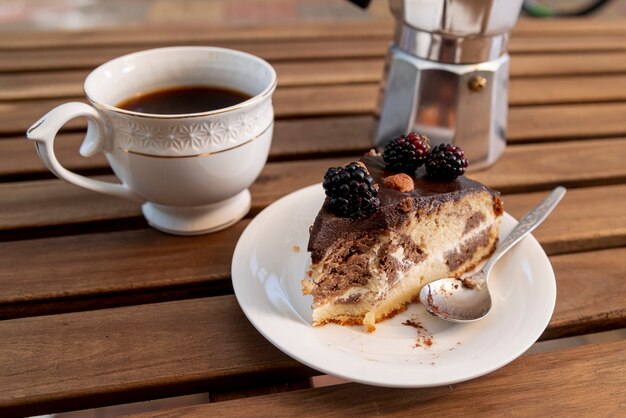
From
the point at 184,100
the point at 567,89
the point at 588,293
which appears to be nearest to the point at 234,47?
the point at 184,100

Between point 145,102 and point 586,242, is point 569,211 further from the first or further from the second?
point 145,102

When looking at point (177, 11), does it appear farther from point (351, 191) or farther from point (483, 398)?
point (483, 398)

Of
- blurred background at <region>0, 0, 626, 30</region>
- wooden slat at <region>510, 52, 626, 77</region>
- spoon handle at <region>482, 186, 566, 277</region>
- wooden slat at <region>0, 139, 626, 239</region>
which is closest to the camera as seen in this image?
spoon handle at <region>482, 186, 566, 277</region>

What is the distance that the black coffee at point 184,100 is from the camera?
0.91m

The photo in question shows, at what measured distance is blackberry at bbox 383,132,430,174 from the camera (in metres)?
0.84

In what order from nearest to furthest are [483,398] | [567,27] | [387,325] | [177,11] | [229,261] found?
[483,398] < [387,325] < [229,261] < [567,27] < [177,11]

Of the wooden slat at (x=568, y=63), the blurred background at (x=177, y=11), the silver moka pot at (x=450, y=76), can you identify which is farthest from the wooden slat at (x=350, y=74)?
the blurred background at (x=177, y=11)

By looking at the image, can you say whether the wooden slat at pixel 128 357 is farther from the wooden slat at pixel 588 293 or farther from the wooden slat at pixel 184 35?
the wooden slat at pixel 184 35

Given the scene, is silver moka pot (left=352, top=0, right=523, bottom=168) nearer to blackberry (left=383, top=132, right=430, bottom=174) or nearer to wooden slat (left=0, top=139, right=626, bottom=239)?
wooden slat (left=0, top=139, right=626, bottom=239)

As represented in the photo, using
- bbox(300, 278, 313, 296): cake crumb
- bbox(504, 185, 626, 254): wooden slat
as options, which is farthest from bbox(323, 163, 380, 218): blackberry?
bbox(504, 185, 626, 254): wooden slat

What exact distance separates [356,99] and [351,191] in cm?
63

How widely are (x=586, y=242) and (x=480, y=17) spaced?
43 cm

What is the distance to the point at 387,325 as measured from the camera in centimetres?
73

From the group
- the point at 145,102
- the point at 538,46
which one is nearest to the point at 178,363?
the point at 145,102
